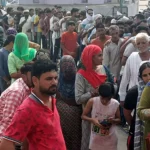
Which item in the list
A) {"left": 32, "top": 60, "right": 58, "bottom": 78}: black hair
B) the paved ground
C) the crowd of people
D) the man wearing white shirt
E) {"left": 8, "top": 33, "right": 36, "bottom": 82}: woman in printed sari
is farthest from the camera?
the man wearing white shirt

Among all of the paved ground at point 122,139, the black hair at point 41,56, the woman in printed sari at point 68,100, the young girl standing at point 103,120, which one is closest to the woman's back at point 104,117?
the young girl standing at point 103,120

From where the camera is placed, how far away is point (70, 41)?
10102 mm

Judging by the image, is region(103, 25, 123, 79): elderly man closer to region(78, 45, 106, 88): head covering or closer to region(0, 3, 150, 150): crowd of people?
region(0, 3, 150, 150): crowd of people

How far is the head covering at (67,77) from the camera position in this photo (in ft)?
17.0

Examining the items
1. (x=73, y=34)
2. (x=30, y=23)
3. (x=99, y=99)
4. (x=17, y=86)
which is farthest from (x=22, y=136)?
(x=30, y=23)

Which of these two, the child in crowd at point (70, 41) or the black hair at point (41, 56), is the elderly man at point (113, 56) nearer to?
the black hair at point (41, 56)

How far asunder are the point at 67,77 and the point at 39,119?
6.78ft

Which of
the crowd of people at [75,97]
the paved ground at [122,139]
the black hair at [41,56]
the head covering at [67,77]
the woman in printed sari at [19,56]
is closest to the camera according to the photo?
the crowd of people at [75,97]

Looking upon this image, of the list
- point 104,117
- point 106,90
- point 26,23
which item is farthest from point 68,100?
point 26,23

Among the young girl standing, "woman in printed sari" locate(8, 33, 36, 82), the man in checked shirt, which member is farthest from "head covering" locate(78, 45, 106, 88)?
the man in checked shirt

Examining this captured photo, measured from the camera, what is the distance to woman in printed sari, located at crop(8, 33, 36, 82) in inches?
235

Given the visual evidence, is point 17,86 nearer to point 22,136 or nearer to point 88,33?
point 22,136

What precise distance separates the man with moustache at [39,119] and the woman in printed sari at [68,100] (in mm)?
1799

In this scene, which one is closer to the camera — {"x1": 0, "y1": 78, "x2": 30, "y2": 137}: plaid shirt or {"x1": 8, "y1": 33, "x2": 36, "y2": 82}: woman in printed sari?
{"x1": 0, "y1": 78, "x2": 30, "y2": 137}: plaid shirt
